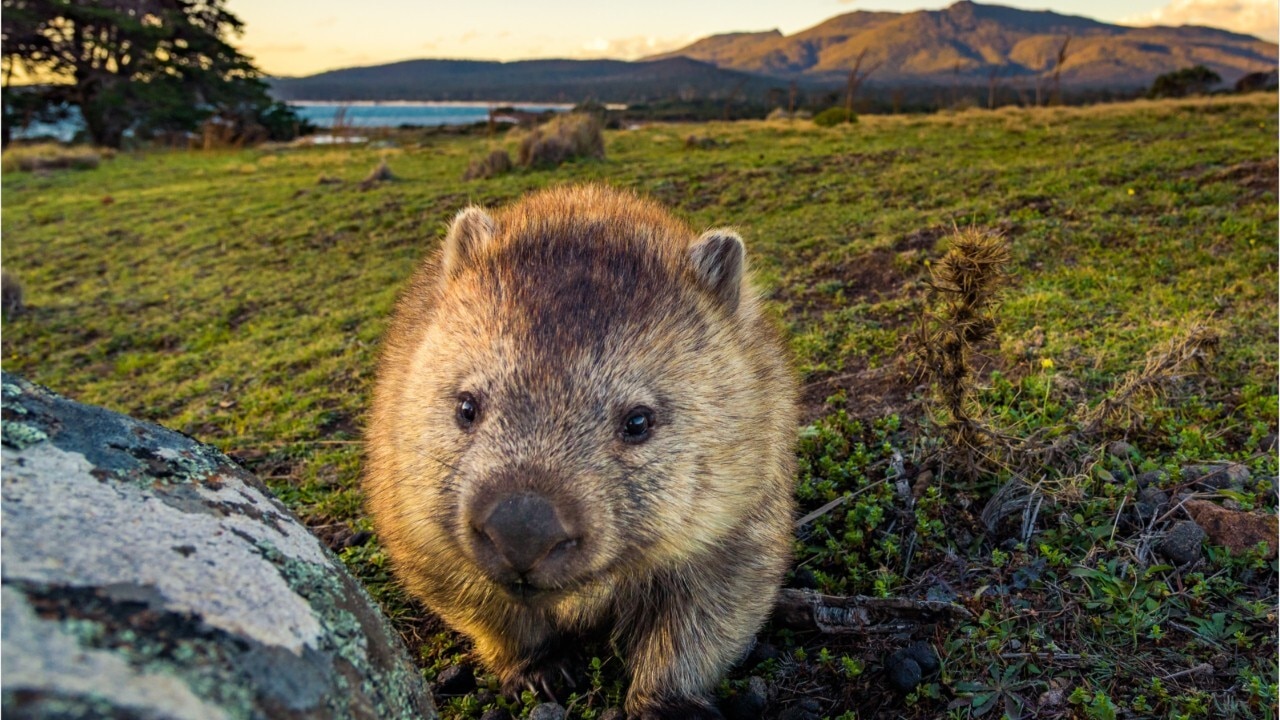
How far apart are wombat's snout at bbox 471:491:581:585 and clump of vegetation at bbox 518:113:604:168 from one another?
1352cm

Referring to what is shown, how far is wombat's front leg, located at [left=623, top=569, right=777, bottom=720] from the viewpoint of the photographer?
8.55 ft

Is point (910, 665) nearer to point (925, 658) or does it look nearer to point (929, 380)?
point (925, 658)

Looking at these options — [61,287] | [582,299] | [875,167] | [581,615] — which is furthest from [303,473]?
[875,167]

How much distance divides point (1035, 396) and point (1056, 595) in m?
1.44

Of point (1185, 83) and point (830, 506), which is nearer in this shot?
point (830, 506)

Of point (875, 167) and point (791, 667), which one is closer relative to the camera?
point (791, 667)

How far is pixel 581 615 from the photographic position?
2736 mm

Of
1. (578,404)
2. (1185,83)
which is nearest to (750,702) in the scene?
(578,404)

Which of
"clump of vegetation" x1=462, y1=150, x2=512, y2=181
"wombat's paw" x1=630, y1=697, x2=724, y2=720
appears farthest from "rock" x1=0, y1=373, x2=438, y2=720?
"clump of vegetation" x1=462, y1=150, x2=512, y2=181

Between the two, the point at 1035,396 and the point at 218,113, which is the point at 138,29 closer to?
the point at 218,113

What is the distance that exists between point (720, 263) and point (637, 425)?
750 millimetres

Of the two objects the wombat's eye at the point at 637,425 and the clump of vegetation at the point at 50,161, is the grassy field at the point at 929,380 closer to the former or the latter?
the wombat's eye at the point at 637,425

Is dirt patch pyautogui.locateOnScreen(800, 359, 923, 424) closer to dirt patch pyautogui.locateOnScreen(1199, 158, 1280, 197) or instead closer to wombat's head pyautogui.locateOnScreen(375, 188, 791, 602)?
wombat's head pyautogui.locateOnScreen(375, 188, 791, 602)

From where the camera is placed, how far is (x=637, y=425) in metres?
2.34
